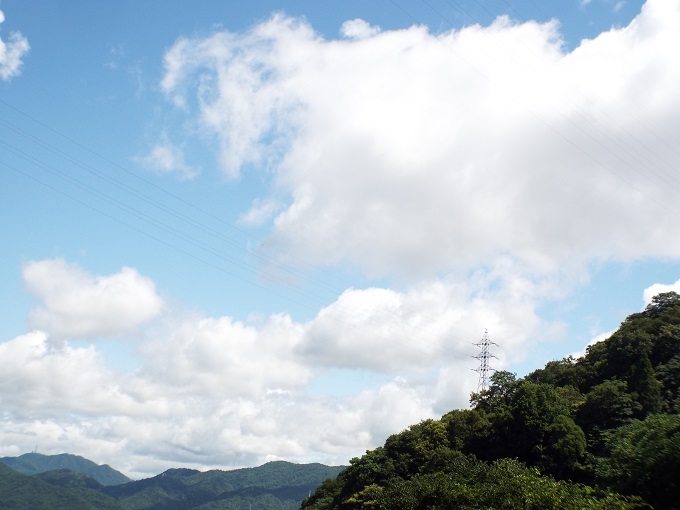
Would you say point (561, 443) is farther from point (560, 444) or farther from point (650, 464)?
point (650, 464)

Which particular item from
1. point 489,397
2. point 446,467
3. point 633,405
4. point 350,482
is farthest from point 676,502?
point 350,482

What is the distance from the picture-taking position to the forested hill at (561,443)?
35.8 metres

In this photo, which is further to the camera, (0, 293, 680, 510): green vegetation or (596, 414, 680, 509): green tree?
(0, 293, 680, 510): green vegetation

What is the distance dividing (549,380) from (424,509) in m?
45.5

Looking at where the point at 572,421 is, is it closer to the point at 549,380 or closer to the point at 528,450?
the point at 528,450

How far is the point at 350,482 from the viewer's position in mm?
84562

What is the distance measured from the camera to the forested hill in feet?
118

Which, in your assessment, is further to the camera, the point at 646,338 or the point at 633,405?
the point at 646,338

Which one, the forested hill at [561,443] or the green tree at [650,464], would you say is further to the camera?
the forested hill at [561,443]

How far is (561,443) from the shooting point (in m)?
55.2

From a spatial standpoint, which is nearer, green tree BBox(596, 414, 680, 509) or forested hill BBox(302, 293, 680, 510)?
green tree BBox(596, 414, 680, 509)

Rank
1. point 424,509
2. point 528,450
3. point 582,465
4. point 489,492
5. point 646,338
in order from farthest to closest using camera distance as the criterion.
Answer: point 646,338 → point 528,450 → point 582,465 → point 424,509 → point 489,492

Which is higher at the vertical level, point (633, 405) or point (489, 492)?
point (633, 405)

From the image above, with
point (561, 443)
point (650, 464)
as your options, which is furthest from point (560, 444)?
point (650, 464)
